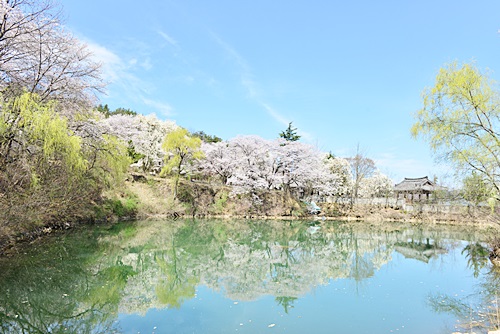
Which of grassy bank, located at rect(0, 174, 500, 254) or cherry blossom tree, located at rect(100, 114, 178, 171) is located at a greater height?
cherry blossom tree, located at rect(100, 114, 178, 171)

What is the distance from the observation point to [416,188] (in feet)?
99.1

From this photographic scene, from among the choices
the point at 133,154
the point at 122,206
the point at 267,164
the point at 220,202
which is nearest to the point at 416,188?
the point at 267,164

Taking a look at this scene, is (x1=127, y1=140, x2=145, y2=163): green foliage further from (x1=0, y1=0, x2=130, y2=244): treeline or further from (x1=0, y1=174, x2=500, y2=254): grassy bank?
(x1=0, y1=0, x2=130, y2=244): treeline

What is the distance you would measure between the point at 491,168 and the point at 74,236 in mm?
14495

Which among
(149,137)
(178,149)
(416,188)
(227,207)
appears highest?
(149,137)

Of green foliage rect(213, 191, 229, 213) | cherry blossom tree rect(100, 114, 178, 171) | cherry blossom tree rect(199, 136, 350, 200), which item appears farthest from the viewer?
cherry blossom tree rect(100, 114, 178, 171)

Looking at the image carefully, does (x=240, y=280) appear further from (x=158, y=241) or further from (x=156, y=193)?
(x=156, y=193)

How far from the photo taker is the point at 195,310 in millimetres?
5508

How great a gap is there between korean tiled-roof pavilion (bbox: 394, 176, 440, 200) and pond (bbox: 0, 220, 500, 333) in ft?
58.2

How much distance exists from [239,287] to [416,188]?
28.3 m

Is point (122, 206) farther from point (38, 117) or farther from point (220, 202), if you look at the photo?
point (38, 117)

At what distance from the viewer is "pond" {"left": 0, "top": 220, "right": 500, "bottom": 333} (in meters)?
4.96

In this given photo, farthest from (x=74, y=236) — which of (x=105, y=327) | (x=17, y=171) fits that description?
(x=105, y=327)

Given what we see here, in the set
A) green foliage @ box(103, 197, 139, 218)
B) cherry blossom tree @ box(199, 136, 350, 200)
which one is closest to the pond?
green foliage @ box(103, 197, 139, 218)
